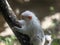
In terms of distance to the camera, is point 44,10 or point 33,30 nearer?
point 33,30

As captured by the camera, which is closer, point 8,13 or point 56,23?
point 8,13

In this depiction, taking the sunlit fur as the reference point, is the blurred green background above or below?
above

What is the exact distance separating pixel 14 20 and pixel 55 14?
3.15m

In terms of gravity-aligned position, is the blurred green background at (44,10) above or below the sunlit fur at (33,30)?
above

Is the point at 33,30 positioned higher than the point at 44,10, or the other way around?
the point at 44,10

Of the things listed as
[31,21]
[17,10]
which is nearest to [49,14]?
[17,10]

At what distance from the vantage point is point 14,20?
2.14 m

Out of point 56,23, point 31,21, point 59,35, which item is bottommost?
point 31,21

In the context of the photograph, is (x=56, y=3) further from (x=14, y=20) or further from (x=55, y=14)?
(x=14, y=20)

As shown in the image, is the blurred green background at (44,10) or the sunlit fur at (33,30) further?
the blurred green background at (44,10)

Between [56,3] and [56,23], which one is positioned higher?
[56,3]

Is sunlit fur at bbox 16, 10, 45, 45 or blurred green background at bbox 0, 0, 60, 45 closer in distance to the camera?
sunlit fur at bbox 16, 10, 45, 45

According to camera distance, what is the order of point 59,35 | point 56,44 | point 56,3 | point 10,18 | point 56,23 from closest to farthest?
1. point 10,18
2. point 56,44
3. point 59,35
4. point 56,23
5. point 56,3

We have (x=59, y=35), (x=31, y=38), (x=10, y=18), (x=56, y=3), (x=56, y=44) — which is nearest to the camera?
(x=10, y=18)
